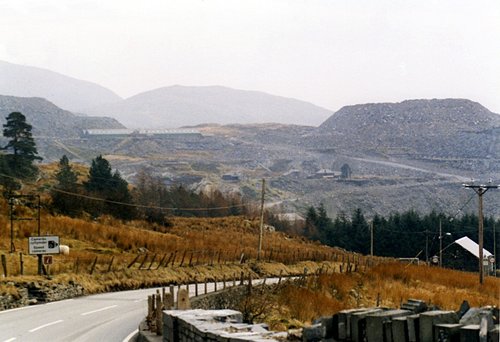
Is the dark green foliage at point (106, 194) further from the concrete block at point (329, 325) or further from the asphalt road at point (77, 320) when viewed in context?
the concrete block at point (329, 325)

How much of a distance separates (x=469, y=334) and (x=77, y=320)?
65.5ft

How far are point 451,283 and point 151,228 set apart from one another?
1721 inches

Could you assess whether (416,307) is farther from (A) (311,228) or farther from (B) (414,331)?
(A) (311,228)

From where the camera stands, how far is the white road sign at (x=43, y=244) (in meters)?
35.9

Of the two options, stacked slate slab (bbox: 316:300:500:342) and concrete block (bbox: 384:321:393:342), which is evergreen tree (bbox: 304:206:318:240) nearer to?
stacked slate slab (bbox: 316:300:500:342)

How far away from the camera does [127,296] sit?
115 feet

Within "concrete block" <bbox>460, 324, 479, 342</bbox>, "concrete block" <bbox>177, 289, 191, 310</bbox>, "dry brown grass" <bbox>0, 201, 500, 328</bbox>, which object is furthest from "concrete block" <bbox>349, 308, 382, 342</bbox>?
"dry brown grass" <bbox>0, 201, 500, 328</bbox>

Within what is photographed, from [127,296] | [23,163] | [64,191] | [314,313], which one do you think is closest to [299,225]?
[23,163]

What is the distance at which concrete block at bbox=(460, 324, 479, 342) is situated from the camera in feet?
23.1

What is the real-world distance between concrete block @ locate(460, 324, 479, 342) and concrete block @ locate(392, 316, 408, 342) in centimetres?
104

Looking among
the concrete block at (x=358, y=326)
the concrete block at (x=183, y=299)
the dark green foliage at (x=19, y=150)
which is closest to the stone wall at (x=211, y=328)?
the concrete block at (x=358, y=326)

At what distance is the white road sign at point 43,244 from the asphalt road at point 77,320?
3412 millimetres

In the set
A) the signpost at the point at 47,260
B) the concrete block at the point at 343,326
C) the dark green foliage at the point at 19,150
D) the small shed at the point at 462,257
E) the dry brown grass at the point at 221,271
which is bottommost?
the small shed at the point at 462,257

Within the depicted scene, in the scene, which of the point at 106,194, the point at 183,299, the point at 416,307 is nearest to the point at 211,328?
the point at 416,307
